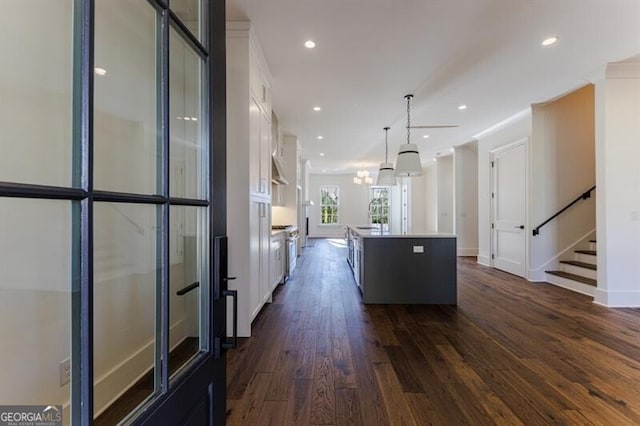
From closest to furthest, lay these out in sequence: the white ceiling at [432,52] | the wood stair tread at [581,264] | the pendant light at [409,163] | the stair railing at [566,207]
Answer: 1. the white ceiling at [432,52]
2. the pendant light at [409,163]
3. the wood stair tread at [581,264]
4. the stair railing at [566,207]

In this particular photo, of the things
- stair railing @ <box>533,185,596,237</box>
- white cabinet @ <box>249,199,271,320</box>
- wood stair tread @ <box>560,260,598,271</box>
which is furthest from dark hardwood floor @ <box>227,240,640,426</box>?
stair railing @ <box>533,185,596,237</box>

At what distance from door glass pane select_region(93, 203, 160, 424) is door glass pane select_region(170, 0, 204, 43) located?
22.3 inches

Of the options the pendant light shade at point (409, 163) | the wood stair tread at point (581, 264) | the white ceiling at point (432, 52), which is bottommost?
the wood stair tread at point (581, 264)

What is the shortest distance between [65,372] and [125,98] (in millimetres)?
664

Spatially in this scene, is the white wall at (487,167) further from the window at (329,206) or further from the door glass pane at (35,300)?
the window at (329,206)

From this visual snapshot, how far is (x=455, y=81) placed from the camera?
4.38m

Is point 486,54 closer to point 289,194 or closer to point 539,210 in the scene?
point 539,210

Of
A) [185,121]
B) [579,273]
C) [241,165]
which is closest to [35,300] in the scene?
[185,121]

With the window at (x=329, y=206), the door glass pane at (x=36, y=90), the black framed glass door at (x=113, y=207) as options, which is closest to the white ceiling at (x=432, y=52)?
the black framed glass door at (x=113, y=207)

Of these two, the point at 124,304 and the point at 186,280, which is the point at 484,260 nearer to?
the point at 186,280

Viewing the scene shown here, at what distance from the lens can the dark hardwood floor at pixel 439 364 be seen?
1959 millimetres

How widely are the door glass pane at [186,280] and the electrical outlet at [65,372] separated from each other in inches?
9.1

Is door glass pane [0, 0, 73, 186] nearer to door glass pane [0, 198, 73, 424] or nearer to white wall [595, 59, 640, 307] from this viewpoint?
door glass pane [0, 198, 73, 424]

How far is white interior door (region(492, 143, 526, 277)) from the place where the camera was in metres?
5.79
